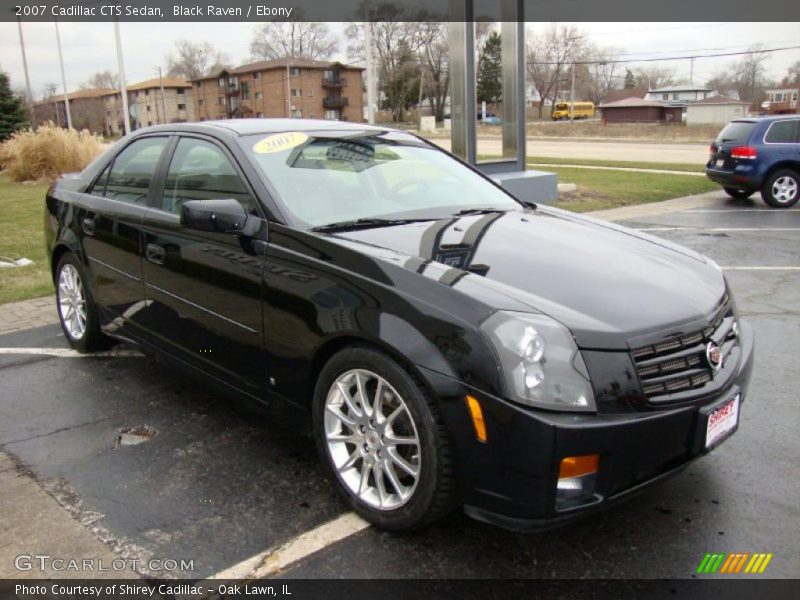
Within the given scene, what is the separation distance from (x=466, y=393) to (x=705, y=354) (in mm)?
984

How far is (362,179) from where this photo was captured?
3.76m

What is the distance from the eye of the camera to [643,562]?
2.63m

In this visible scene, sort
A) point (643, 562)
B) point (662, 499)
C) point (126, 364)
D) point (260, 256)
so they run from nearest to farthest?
point (643, 562) < point (662, 499) < point (260, 256) < point (126, 364)

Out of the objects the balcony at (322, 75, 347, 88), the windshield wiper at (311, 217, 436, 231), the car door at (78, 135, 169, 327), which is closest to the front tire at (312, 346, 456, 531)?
the windshield wiper at (311, 217, 436, 231)

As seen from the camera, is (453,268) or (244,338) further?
(244,338)

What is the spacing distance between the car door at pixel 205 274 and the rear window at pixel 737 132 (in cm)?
1241

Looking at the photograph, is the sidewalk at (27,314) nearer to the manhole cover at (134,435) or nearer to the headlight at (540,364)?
the manhole cover at (134,435)

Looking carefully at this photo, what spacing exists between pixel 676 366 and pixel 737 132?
1296cm

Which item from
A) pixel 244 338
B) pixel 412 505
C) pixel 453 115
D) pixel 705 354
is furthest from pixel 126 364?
pixel 453 115

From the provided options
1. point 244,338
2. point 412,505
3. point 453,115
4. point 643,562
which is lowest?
point 643,562

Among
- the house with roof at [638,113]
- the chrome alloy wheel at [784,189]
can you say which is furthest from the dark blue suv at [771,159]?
the house with roof at [638,113]

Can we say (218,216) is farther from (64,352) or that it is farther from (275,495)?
(64,352)

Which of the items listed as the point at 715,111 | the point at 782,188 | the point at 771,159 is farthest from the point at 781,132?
the point at 715,111

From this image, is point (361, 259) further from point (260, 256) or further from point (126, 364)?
point (126, 364)
